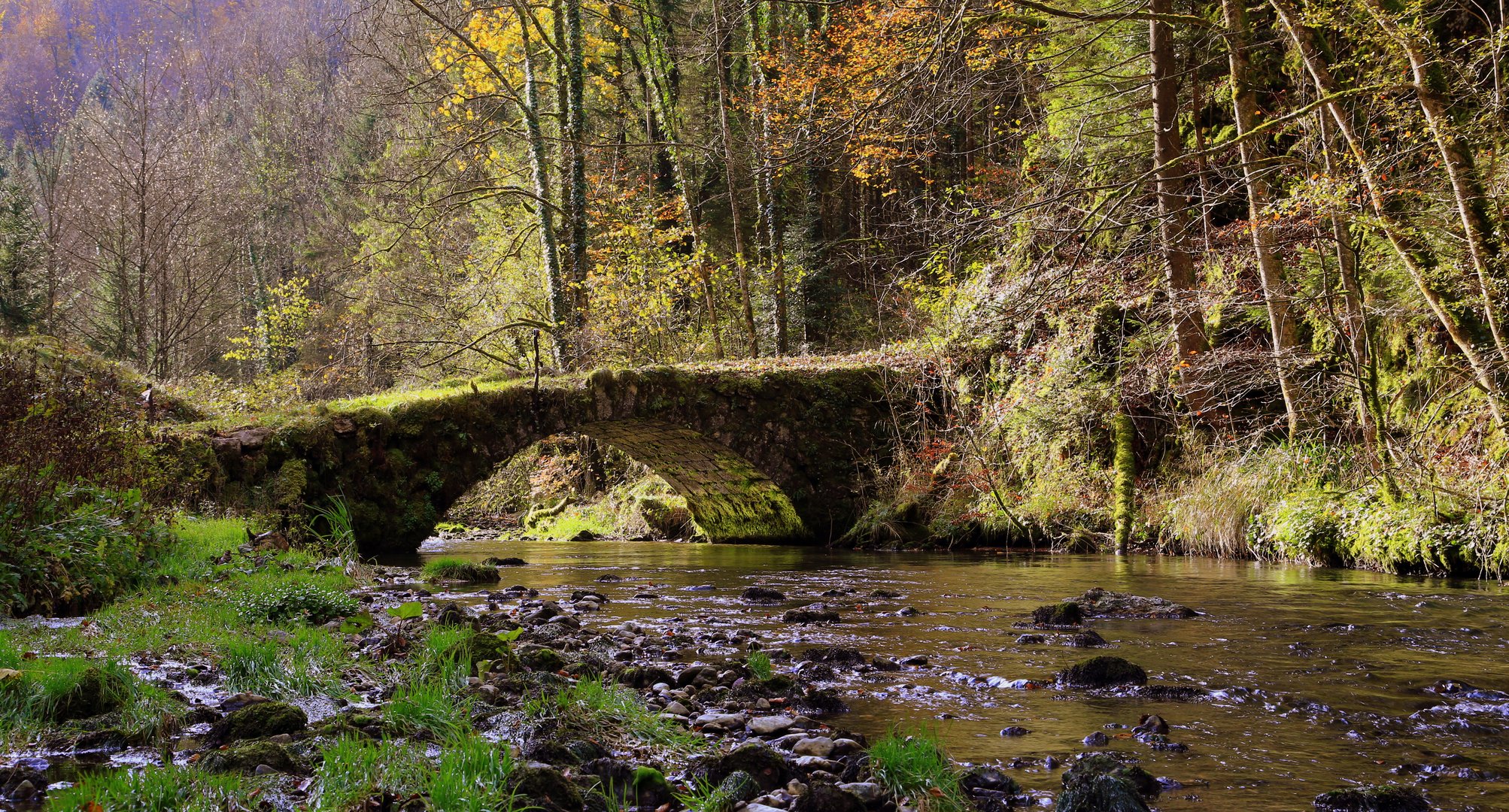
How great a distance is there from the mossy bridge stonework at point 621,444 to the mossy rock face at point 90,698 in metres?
6.53

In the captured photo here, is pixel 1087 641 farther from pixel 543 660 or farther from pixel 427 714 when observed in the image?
pixel 427 714

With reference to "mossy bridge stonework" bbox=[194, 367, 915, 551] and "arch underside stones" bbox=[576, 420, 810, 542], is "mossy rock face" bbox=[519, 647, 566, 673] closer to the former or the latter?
"mossy bridge stonework" bbox=[194, 367, 915, 551]

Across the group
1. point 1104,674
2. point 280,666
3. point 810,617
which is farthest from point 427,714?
point 810,617

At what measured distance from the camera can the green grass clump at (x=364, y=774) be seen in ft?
8.27

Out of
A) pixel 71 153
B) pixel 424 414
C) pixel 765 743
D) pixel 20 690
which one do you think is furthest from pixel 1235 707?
pixel 71 153

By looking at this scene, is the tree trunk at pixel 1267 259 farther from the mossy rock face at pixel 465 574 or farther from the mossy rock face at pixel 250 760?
the mossy rock face at pixel 250 760

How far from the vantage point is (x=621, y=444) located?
14.4 m

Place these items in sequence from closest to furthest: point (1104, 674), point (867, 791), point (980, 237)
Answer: point (867, 791)
point (1104, 674)
point (980, 237)

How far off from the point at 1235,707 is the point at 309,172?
36.1 metres

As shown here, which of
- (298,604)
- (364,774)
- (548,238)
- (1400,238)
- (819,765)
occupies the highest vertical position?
(548,238)

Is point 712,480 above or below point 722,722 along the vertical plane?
above

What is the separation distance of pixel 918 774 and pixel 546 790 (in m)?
1.07

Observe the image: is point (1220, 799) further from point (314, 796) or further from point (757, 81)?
point (757, 81)

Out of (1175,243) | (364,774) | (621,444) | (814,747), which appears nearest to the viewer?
(364,774)
